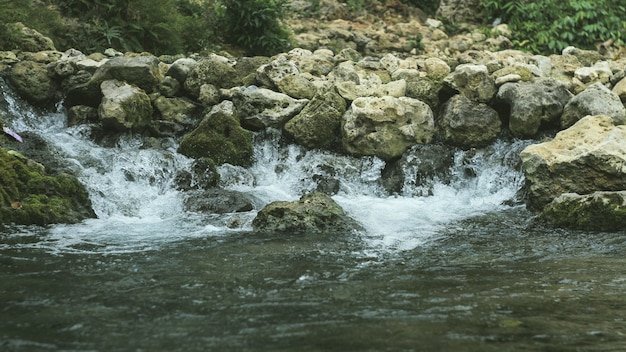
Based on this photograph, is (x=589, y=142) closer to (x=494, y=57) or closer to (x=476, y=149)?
(x=476, y=149)

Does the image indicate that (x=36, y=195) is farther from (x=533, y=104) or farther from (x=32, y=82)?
(x=533, y=104)

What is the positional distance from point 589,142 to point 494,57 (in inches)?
180

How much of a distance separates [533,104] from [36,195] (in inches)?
244

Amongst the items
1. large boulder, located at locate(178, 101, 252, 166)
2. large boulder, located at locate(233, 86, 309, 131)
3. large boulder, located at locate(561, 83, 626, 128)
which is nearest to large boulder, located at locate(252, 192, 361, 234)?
large boulder, located at locate(178, 101, 252, 166)

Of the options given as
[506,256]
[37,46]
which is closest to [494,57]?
[506,256]

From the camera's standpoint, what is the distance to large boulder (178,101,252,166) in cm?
845

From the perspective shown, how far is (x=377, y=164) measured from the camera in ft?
28.0

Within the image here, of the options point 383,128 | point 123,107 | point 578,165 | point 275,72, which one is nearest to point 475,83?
point 383,128

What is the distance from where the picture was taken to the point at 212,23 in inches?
563

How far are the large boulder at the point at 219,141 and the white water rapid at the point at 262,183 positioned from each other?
0.54 feet

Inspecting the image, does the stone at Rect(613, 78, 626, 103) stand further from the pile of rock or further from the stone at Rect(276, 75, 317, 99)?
the stone at Rect(276, 75, 317, 99)

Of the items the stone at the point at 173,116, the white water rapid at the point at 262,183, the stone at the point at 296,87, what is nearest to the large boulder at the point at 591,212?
the white water rapid at the point at 262,183

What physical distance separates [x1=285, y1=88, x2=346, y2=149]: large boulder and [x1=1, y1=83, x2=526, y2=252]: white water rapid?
17 centimetres

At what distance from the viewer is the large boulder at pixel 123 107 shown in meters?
8.66
